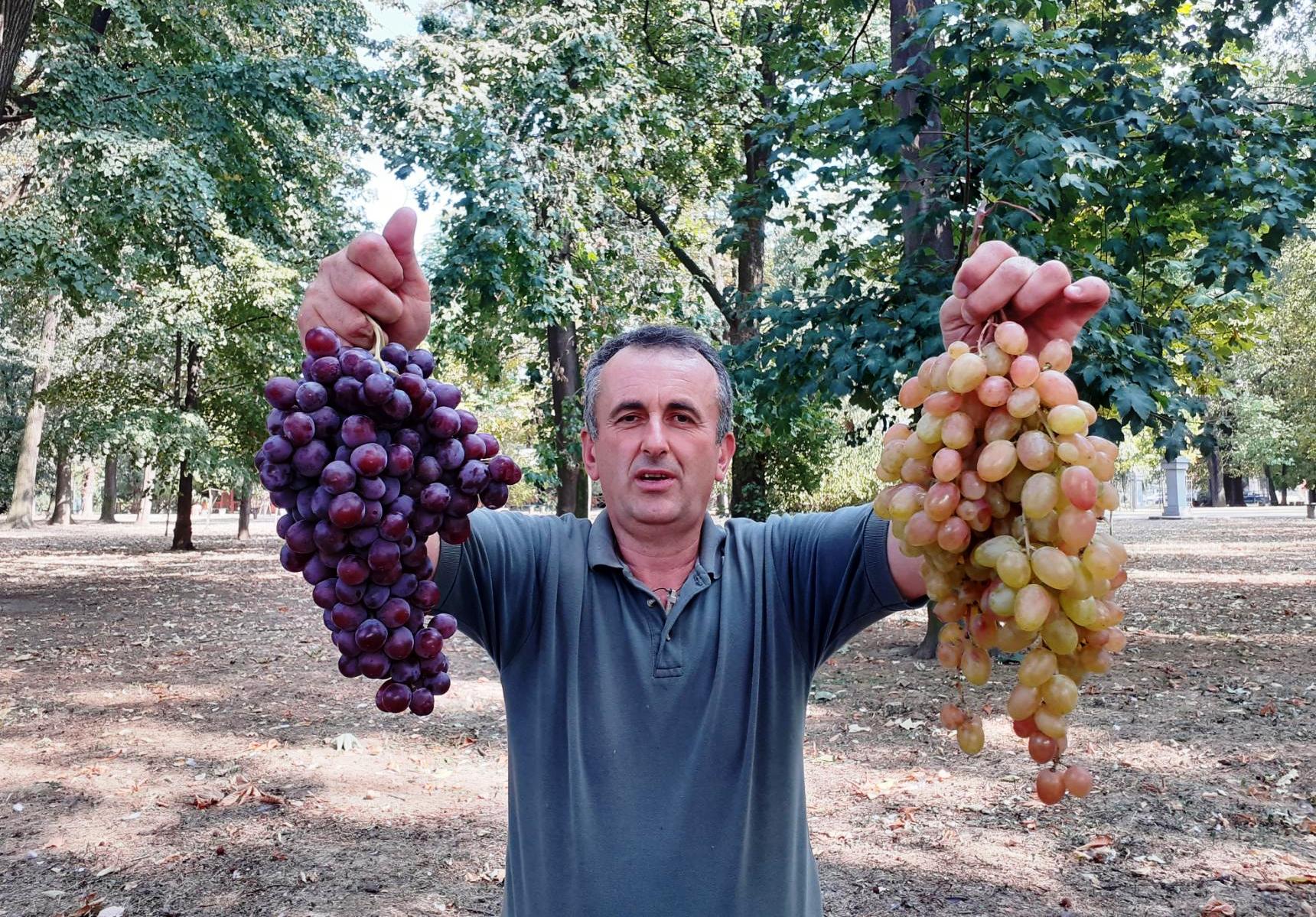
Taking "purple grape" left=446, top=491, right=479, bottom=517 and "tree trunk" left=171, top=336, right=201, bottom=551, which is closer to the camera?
"purple grape" left=446, top=491, right=479, bottom=517

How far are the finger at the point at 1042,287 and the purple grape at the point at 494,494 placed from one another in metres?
0.85

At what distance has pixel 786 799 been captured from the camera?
188cm

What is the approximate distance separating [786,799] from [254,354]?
1721 cm

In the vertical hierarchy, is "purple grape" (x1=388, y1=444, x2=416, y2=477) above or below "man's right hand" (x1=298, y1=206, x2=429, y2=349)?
below

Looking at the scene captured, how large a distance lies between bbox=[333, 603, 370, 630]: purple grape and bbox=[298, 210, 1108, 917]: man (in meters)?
0.32

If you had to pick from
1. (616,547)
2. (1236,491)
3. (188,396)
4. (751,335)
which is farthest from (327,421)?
(1236,491)

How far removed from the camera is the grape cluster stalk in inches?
49.3

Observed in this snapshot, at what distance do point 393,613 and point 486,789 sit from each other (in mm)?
4434

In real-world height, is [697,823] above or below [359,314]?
below

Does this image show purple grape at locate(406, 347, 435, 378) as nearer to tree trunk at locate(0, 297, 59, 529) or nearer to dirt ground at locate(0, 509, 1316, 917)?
dirt ground at locate(0, 509, 1316, 917)

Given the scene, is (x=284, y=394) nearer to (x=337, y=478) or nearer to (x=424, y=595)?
(x=337, y=478)

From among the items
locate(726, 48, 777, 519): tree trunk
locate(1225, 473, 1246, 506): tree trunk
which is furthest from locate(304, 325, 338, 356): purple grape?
locate(1225, 473, 1246, 506): tree trunk

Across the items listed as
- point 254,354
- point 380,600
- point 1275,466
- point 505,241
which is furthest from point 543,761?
point 1275,466

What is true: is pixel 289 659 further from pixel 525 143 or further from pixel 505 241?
pixel 525 143
